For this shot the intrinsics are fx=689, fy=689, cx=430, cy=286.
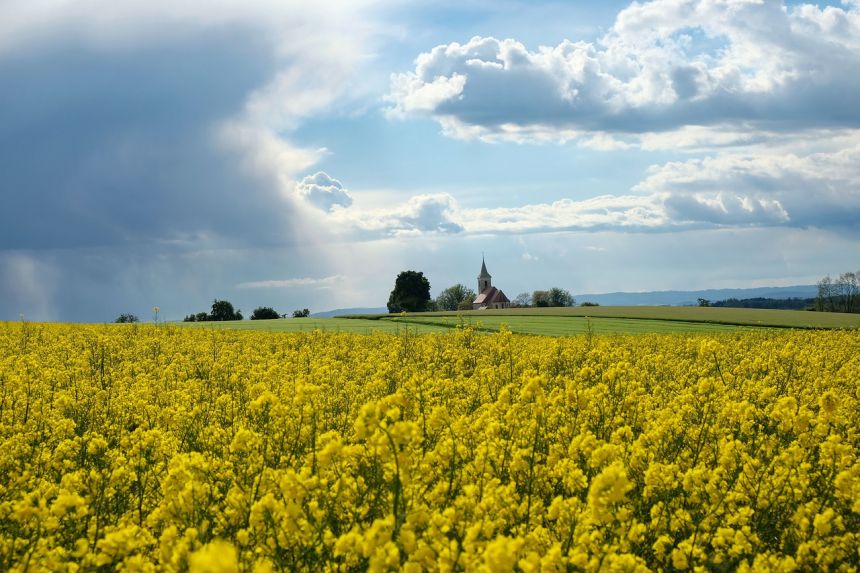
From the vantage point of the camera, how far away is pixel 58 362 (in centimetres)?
1595

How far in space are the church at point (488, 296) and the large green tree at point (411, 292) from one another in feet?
168

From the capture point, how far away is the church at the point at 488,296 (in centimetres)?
17150

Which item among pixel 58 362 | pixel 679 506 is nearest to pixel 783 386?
pixel 679 506

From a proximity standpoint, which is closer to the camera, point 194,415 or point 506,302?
point 194,415

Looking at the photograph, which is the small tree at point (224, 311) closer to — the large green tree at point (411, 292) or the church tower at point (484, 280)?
the large green tree at point (411, 292)

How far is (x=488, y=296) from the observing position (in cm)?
17825

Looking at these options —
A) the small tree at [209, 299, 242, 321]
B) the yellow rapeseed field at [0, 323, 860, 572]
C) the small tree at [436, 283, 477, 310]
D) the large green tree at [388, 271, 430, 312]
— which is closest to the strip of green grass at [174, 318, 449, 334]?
the yellow rapeseed field at [0, 323, 860, 572]

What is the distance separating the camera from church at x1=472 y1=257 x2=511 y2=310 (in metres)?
172

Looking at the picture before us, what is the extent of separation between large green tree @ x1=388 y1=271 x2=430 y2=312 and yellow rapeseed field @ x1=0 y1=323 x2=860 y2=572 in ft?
327

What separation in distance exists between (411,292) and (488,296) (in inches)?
2667

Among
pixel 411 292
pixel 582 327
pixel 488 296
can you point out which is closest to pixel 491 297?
pixel 488 296

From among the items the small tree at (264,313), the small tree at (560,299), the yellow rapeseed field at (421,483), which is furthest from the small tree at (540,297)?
the yellow rapeseed field at (421,483)

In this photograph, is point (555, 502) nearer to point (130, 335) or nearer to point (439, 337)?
point (439, 337)

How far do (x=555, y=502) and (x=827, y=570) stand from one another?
6.54 feet
